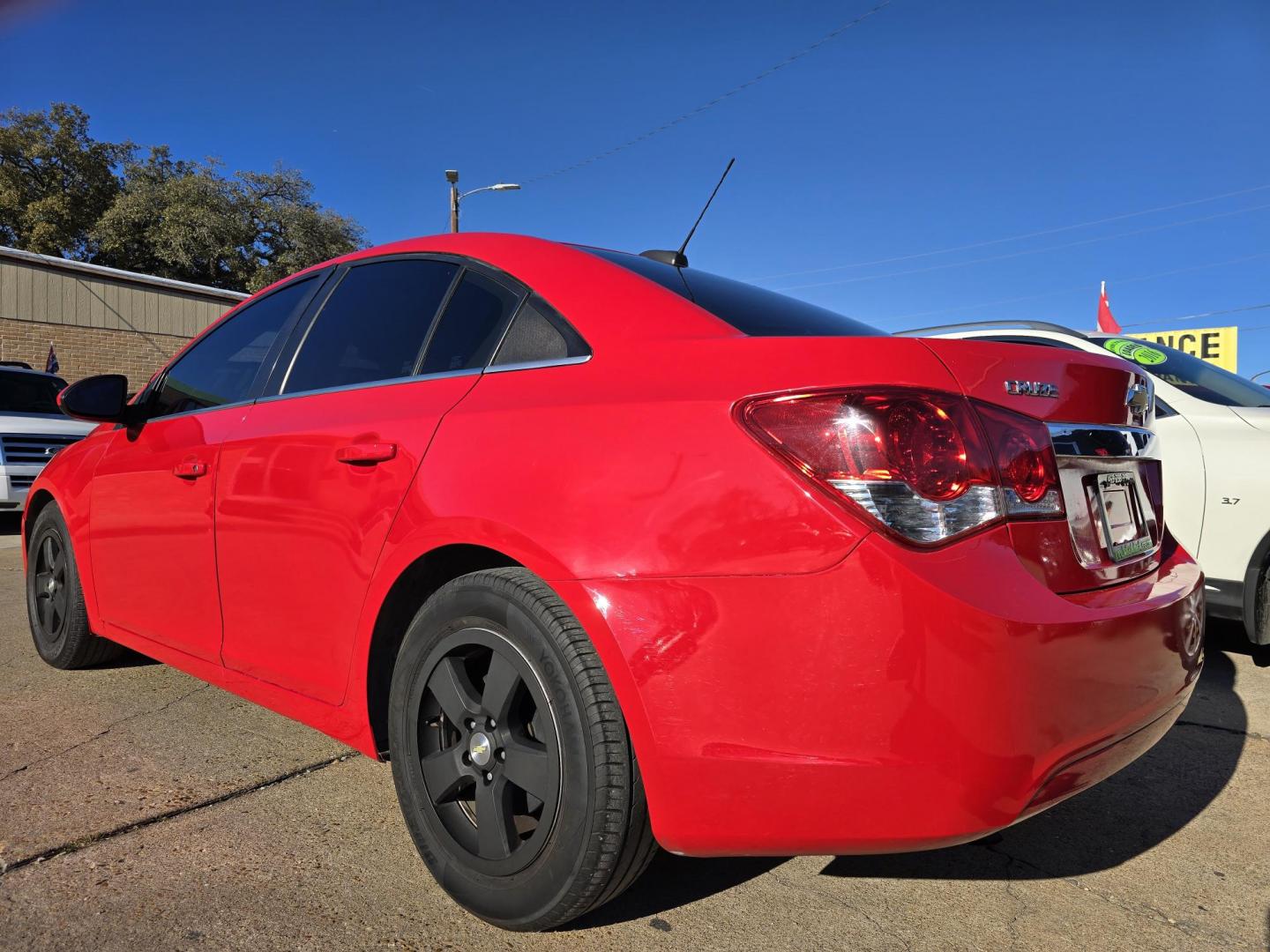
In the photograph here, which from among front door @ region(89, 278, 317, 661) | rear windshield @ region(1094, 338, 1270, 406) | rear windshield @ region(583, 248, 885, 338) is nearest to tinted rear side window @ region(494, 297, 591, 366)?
rear windshield @ region(583, 248, 885, 338)

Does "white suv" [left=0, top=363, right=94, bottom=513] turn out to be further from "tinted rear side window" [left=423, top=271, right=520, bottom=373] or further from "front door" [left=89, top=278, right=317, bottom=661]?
"tinted rear side window" [left=423, top=271, right=520, bottom=373]

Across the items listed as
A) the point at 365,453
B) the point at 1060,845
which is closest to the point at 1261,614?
the point at 1060,845

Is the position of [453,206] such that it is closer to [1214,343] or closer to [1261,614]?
[1261,614]

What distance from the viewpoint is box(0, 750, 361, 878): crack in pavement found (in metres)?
2.11

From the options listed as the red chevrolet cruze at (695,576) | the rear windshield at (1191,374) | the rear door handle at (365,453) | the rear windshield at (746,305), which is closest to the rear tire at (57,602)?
the red chevrolet cruze at (695,576)

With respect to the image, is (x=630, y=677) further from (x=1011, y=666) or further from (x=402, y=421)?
(x=402, y=421)

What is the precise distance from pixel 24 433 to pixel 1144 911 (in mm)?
10214

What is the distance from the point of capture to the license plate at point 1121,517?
Answer: 1822 mm

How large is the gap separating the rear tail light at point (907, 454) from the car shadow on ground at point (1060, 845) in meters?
0.94

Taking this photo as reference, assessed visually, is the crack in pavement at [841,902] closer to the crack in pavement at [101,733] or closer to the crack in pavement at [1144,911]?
the crack in pavement at [1144,911]

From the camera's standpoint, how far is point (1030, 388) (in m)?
1.68

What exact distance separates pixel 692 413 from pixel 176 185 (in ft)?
133

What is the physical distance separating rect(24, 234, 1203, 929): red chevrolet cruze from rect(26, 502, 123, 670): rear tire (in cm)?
167

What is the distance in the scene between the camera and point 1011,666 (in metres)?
1.44
